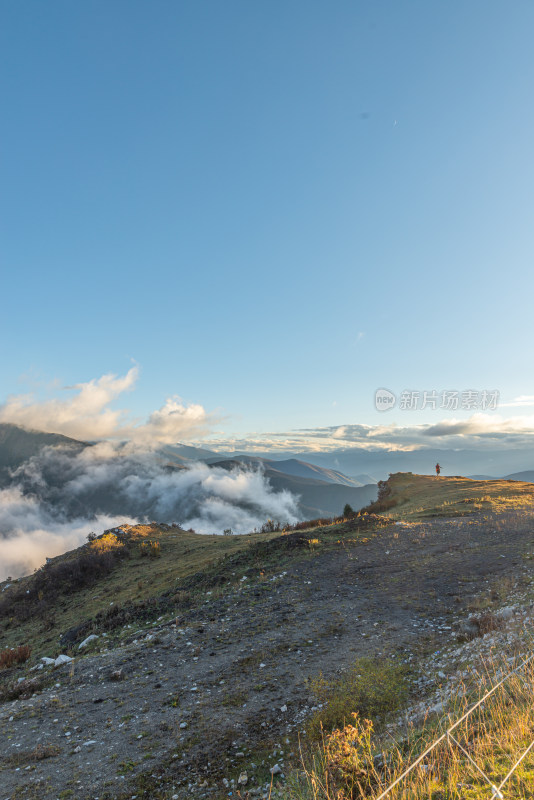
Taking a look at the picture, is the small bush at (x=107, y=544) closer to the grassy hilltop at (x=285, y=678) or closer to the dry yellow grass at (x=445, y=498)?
the grassy hilltop at (x=285, y=678)

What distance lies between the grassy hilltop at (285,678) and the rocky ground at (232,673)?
0.04 meters

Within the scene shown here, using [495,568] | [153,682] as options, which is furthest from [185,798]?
[495,568]

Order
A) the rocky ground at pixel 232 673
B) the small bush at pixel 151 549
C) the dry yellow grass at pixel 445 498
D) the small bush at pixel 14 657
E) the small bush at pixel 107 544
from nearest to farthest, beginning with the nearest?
the rocky ground at pixel 232 673 < the small bush at pixel 14 657 < the dry yellow grass at pixel 445 498 < the small bush at pixel 151 549 < the small bush at pixel 107 544

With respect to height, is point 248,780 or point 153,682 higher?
point 248,780

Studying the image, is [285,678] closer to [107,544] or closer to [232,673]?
[232,673]

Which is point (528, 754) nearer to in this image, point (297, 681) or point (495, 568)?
point (297, 681)

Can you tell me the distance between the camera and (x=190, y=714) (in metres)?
7.74

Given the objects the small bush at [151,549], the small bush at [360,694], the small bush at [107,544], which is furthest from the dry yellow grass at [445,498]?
the small bush at [107,544]

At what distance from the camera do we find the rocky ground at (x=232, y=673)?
6.24 metres

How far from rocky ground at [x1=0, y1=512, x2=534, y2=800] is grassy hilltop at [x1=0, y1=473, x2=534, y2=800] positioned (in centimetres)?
4

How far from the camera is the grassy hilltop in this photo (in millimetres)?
5410

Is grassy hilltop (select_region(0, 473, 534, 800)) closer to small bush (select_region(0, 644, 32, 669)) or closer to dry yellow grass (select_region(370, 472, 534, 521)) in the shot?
small bush (select_region(0, 644, 32, 669))

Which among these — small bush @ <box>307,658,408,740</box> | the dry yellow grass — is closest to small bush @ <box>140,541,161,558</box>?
the dry yellow grass

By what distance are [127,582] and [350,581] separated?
17.3 m
